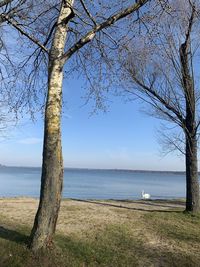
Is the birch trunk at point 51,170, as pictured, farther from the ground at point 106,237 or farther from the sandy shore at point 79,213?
the sandy shore at point 79,213

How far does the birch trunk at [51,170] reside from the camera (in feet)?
29.7

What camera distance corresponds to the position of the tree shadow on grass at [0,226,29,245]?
31.5ft

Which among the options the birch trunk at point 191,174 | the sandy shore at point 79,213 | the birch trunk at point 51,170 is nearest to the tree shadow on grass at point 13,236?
the birch trunk at point 51,170

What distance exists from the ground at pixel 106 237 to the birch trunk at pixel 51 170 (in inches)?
15.8

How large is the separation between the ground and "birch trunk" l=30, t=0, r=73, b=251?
1.31 ft

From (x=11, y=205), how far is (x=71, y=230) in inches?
155

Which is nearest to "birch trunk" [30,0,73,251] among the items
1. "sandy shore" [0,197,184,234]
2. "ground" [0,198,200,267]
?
"ground" [0,198,200,267]

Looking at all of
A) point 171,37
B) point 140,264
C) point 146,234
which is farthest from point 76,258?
point 171,37

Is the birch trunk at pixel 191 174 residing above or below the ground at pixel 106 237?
above

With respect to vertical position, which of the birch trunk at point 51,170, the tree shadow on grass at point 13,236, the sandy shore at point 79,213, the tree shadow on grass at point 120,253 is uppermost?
the birch trunk at point 51,170

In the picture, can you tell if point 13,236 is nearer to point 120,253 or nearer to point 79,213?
point 120,253

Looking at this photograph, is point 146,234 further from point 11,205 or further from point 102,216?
point 11,205

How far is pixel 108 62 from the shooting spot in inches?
463

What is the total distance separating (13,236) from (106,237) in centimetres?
217
